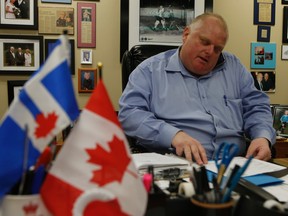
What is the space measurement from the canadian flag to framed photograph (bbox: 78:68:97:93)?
1999 mm

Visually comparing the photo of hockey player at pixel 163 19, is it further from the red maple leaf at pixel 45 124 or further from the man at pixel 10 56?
the red maple leaf at pixel 45 124

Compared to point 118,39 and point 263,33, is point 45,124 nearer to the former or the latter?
point 118,39

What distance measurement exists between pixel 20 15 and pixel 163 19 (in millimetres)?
986

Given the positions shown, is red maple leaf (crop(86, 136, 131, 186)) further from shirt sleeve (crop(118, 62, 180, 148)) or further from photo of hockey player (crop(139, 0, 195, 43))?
photo of hockey player (crop(139, 0, 195, 43))

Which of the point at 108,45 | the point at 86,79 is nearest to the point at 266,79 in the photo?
the point at 108,45

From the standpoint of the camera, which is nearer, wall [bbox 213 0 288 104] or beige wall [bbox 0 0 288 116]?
beige wall [bbox 0 0 288 116]

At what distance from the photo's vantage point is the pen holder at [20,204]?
505 mm

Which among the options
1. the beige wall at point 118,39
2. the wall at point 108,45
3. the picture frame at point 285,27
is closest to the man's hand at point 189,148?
the beige wall at point 118,39

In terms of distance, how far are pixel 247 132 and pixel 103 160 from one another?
1.30 meters

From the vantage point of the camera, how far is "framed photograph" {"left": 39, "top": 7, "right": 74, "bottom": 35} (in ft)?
7.93

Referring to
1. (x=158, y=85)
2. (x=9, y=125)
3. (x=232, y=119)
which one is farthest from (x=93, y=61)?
(x=9, y=125)

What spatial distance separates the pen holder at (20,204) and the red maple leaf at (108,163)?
91mm

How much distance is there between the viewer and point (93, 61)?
8.26ft

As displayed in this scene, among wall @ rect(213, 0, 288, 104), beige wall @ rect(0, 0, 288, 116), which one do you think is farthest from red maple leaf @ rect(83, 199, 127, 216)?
wall @ rect(213, 0, 288, 104)
